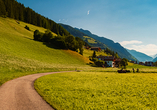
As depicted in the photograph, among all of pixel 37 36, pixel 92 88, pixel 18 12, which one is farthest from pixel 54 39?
pixel 18 12

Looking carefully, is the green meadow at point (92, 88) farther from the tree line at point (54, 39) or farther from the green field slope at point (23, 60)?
the tree line at point (54, 39)

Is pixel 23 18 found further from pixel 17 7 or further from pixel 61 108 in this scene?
pixel 61 108

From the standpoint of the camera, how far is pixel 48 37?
87312 millimetres

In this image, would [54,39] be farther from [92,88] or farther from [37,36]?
[92,88]

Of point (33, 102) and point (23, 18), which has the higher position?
point (23, 18)

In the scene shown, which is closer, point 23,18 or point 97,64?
point 97,64

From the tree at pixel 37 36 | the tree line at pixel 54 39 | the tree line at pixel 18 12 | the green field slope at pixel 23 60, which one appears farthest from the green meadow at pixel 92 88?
the tree line at pixel 18 12

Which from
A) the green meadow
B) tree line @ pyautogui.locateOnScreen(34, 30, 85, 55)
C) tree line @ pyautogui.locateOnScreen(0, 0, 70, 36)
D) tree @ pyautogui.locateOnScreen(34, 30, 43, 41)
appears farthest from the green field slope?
tree line @ pyautogui.locateOnScreen(0, 0, 70, 36)

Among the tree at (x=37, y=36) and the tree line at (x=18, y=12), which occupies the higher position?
the tree line at (x=18, y=12)

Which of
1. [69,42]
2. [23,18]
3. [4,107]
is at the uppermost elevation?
[23,18]

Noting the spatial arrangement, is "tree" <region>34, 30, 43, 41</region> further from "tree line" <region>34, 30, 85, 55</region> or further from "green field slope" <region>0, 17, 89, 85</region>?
"green field slope" <region>0, 17, 89, 85</region>

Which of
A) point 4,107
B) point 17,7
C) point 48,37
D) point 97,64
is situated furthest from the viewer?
point 17,7

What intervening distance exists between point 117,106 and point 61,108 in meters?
5.21

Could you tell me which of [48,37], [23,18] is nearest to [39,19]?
[23,18]
